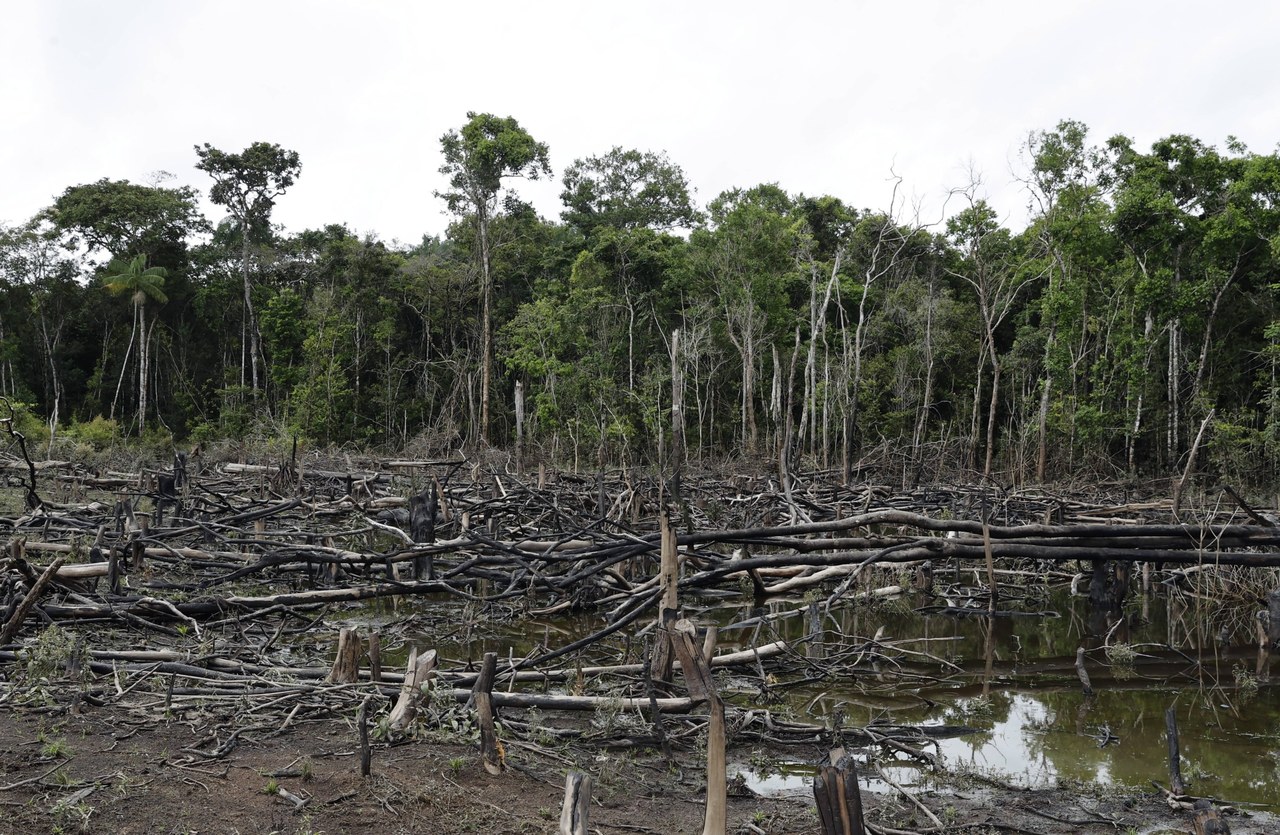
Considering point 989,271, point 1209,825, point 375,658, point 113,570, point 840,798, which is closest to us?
point 1209,825

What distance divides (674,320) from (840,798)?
31.6 metres

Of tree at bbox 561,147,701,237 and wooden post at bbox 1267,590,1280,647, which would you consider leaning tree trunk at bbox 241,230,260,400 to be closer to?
tree at bbox 561,147,701,237

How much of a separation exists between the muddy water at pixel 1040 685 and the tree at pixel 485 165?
2080cm

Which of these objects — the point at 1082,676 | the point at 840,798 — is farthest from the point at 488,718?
the point at 1082,676

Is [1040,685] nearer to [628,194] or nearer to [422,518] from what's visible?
[422,518]

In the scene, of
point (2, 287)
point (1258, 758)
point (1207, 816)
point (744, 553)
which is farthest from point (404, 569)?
point (2, 287)

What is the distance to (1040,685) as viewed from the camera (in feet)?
22.8

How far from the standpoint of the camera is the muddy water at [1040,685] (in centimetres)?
512

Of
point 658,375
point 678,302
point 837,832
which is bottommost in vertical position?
point 837,832

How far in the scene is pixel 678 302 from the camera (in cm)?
3334

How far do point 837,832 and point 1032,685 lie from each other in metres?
5.12

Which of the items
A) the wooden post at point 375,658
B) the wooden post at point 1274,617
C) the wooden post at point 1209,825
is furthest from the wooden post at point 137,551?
the wooden post at point 1274,617

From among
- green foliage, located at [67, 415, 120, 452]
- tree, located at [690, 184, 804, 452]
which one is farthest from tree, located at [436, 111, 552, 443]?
green foliage, located at [67, 415, 120, 452]

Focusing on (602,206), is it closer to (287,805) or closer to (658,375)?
(658,375)
